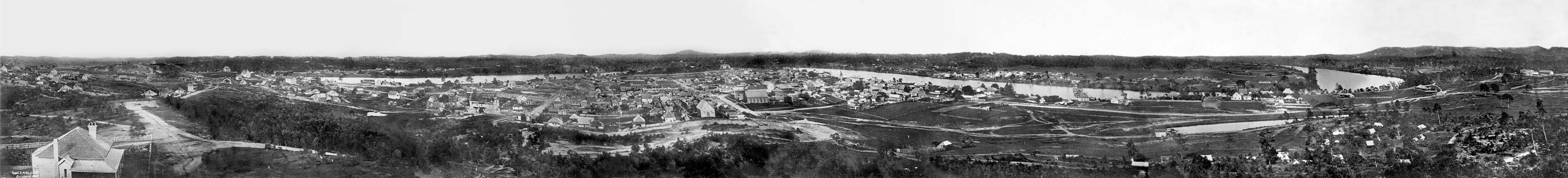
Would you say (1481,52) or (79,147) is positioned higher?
(1481,52)

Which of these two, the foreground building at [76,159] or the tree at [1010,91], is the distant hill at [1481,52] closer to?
the tree at [1010,91]

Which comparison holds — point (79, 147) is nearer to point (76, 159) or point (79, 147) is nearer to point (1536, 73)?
point (76, 159)

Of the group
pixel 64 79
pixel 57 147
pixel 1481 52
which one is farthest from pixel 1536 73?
pixel 64 79

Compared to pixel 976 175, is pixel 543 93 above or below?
above

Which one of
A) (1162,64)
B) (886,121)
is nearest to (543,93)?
(886,121)

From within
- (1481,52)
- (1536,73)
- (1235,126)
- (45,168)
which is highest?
(1481,52)

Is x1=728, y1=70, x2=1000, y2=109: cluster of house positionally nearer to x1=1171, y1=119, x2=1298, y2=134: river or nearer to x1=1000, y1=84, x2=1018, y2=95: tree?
x1=1000, y1=84, x2=1018, y2=95: tree

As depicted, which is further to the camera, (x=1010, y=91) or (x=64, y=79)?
(x=64, y=79)

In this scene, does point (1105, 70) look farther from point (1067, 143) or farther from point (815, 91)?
point (815, 91)
